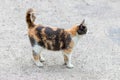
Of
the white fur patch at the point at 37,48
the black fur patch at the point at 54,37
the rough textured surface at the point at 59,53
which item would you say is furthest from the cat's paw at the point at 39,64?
the black fur patch at the point at 54,37

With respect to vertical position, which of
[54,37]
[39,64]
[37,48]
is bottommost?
[39,64]

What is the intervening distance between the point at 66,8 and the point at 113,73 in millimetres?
2306

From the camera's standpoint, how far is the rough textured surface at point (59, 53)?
4613 mm

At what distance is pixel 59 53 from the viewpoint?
5102 mm

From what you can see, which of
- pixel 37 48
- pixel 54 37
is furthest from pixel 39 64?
pixel 54 37

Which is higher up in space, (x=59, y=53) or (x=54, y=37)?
(x=54, y=37)

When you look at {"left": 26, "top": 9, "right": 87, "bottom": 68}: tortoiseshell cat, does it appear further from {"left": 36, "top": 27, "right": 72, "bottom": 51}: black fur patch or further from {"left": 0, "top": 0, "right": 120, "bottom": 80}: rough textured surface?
{"left": 0, "top": 0, "right": 120, "bottom": 80}: rough textured surface

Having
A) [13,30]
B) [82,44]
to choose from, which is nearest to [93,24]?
[82,44]

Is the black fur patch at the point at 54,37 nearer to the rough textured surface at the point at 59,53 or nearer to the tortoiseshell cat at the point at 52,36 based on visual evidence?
the tortoiseshell cat at the point at 52,36

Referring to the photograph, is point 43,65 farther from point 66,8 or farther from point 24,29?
point 66,8

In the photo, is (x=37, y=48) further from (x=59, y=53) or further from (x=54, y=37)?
(x=59, y=53)

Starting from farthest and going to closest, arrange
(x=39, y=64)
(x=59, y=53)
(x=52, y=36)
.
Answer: (x=59, y=53)
(x=39, y=64)
(x=52, y=36)

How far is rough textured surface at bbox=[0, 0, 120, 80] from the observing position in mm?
4613

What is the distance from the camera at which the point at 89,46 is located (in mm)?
5277
